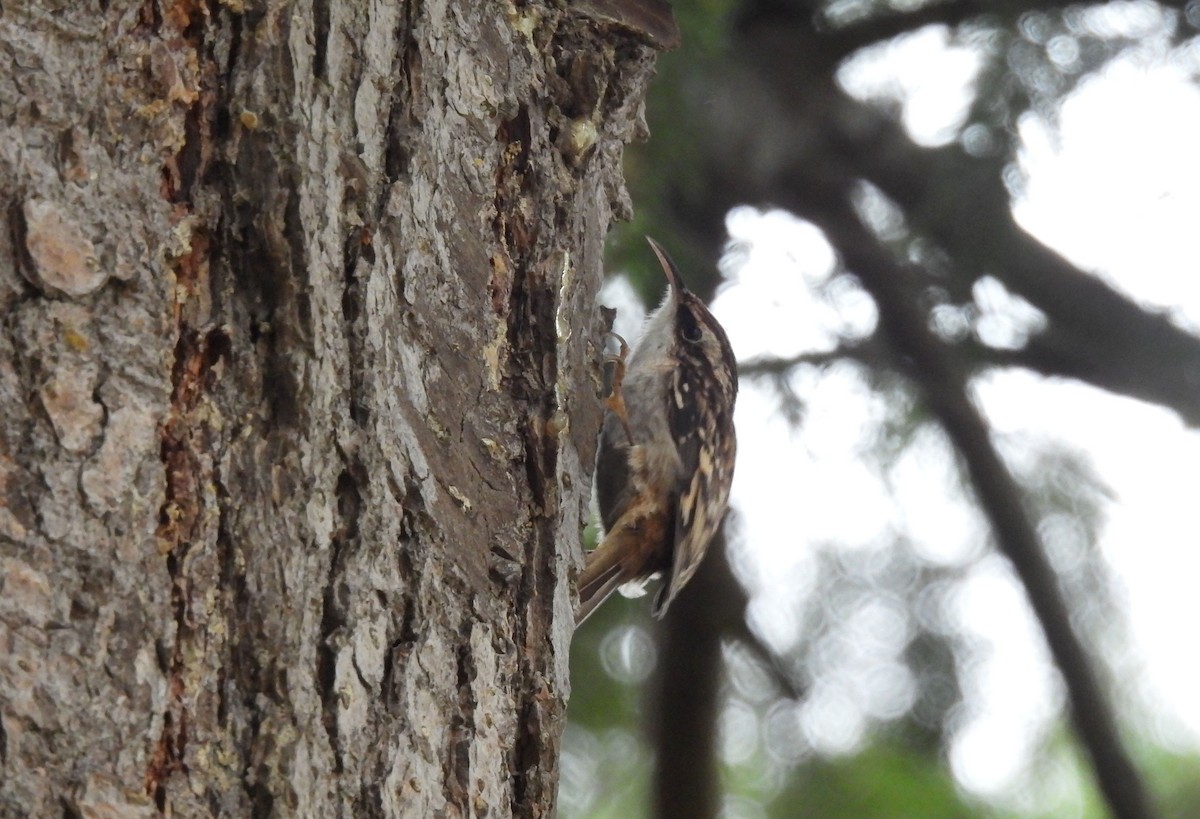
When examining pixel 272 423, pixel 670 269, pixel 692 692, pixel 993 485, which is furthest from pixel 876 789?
pixel 272 423

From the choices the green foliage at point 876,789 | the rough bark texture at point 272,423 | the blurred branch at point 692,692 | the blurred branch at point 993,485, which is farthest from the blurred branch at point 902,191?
the rough bark texture at point 272,423

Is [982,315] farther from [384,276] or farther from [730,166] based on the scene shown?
[384,276]

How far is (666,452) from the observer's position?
2254 mm

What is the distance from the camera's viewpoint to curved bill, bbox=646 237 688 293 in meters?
2.18

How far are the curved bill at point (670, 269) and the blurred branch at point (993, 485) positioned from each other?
1.16 feet

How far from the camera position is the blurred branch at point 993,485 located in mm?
2184

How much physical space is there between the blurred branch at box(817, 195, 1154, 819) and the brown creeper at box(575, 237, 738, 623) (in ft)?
1.02

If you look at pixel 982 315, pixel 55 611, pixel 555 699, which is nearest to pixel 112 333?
pixel 55 611

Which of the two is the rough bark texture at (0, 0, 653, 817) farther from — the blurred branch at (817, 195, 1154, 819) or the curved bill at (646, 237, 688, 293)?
the blurred branch at (817, 195, 1154, 819)

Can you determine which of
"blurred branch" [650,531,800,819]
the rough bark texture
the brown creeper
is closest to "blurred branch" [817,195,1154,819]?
the brown creeper

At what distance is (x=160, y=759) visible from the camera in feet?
2.97

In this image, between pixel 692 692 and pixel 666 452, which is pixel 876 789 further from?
pixel 666 452

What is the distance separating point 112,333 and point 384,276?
0.25 meters

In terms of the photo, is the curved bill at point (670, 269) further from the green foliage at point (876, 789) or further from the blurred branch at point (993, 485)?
the green foliage at point (876, 789)
